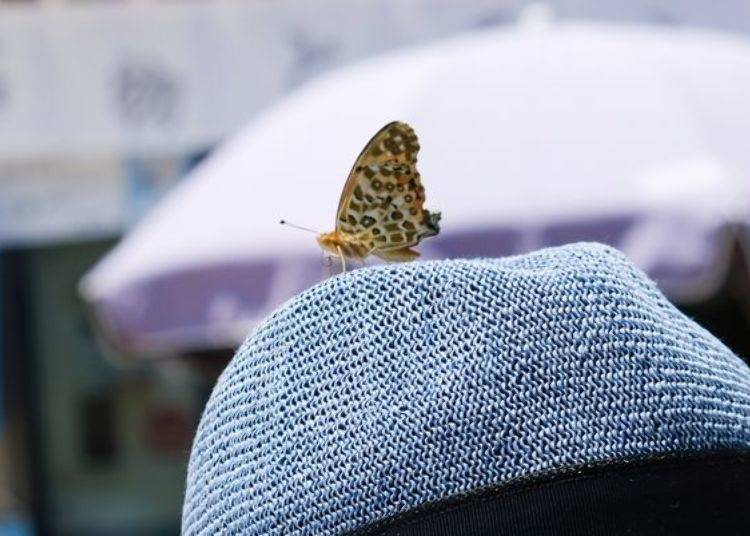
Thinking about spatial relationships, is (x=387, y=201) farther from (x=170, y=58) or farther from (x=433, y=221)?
(x=170, y=58)

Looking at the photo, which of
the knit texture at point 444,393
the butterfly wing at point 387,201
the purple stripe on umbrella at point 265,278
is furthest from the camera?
the purple stripe on umbrella at point 265,278

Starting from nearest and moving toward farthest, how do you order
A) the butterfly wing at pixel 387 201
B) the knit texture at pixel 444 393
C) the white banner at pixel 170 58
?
the knit texture at pixel 444 393, the butterfly wing at pixel 387 201, the white banner at pixel 170 58

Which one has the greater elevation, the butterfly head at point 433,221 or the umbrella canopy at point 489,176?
the butterfly head at point 433,221

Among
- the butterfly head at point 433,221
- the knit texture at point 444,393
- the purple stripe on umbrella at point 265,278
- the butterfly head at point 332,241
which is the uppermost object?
the butterfly head at point 433,221

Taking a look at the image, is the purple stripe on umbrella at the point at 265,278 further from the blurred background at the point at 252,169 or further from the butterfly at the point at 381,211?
the butterfly at the point at 381,211

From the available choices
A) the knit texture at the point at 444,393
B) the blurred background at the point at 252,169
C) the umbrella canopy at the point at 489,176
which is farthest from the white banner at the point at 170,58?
the knit texture at the point at 444,393

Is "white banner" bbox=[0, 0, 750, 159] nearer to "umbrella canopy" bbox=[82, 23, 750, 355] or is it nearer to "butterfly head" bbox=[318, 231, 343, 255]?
"umbrella canopy" bbox=[82, 23, 750, 355]

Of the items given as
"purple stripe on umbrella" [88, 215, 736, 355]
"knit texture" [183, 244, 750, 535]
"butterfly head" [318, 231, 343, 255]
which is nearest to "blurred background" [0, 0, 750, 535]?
"purple stripe on umbrella" [88, 215, 736, 355]
